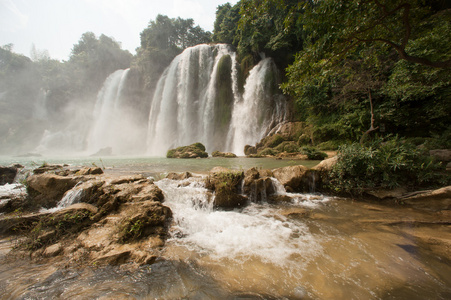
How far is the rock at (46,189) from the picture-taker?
4.31 metres

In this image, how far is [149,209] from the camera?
3.28m

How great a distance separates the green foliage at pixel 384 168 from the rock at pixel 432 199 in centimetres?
45

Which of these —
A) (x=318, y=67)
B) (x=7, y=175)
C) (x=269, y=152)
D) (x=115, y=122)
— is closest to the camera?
(x=318, y=67)

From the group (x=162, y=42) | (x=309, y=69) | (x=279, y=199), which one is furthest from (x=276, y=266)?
(x=162, y=42)

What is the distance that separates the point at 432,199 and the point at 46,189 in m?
9.27

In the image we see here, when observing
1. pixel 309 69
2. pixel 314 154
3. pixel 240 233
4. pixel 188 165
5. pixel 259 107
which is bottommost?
pixel 240 233

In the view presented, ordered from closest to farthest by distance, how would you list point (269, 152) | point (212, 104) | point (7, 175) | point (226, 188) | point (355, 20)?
point (355, 20) → point (226, 188) → point (7, 175) → point (269, 152) → point (212, 104)

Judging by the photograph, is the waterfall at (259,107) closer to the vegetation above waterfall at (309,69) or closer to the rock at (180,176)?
the vegetation above waterfall at (309,69)

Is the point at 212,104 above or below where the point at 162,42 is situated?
below

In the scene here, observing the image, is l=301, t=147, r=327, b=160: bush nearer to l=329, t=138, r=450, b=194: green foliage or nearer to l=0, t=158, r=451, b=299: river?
l=329, t=138, r=450, b=194: green foliage

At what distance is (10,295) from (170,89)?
29.7 metres

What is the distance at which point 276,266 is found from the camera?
2.27 m

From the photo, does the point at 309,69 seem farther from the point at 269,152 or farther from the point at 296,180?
the point at 269,152

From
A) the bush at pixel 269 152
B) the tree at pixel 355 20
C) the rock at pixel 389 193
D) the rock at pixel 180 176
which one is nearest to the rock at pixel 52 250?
the rock at pixel 180 176
